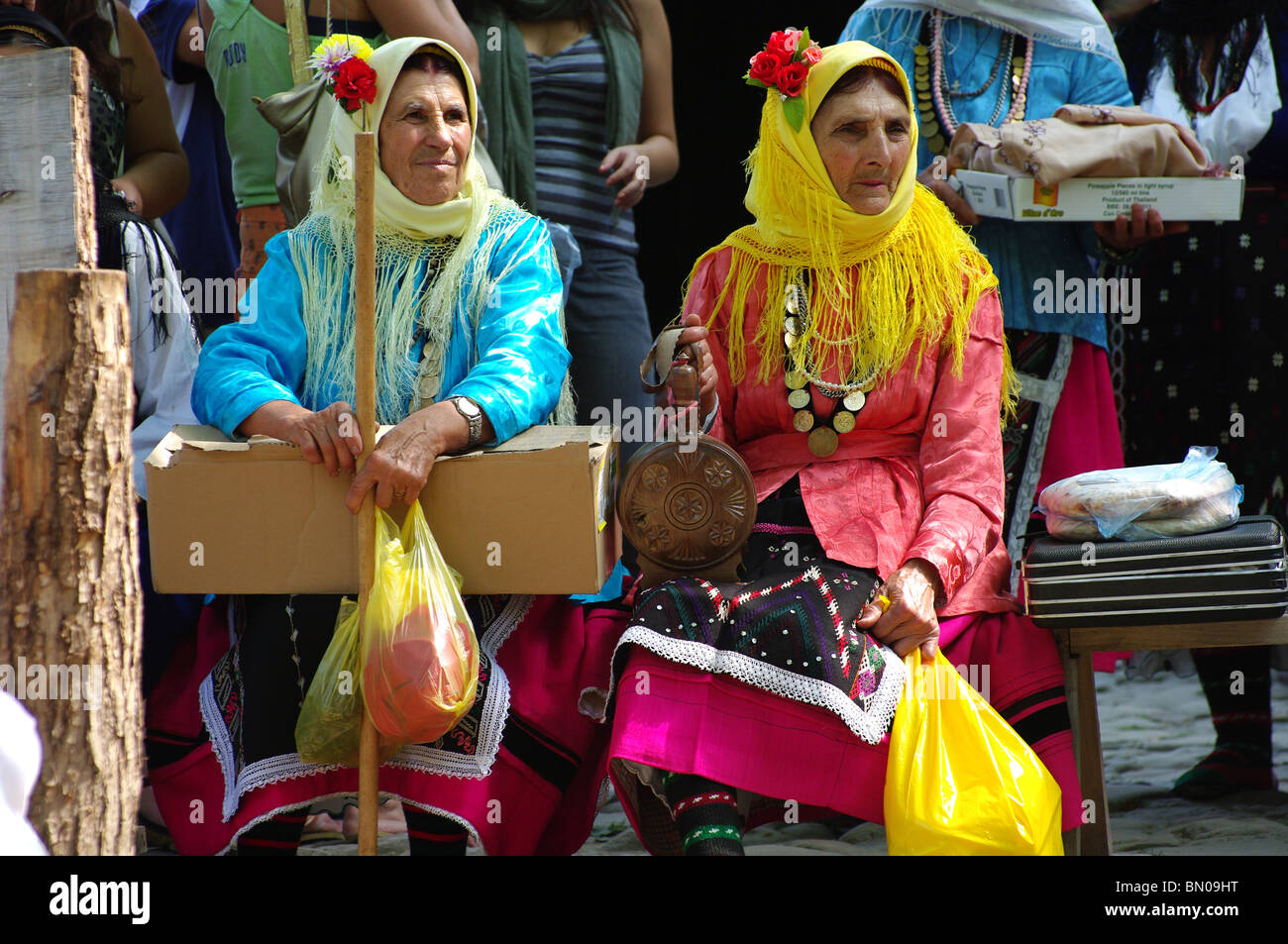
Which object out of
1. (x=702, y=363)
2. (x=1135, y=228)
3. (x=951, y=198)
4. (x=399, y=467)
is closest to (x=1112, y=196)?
(x=1135, y=228)

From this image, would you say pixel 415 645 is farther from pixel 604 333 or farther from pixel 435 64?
pixel 604 333

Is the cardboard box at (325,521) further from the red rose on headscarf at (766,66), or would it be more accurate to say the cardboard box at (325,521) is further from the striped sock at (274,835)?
the red rose on headscarf at (766,66)

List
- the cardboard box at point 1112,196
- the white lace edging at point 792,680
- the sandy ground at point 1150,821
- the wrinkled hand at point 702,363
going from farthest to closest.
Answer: the cardboard box at point 1112,196 < the sandy ground at point 1150,821 < the wrinkled hand at point 702,363 < the white lace edging at point 792,680

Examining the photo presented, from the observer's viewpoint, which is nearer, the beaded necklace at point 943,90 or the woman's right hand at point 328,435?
the woman's right hand at point 328,435

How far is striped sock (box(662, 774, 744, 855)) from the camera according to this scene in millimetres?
2637

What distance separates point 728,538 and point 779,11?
3024 mm

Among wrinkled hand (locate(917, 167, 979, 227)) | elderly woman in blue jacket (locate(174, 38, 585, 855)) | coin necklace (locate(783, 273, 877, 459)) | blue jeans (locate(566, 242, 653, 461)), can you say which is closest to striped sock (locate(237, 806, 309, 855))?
elderly woman in blue jacket (locate(174, 38, 585, 855))

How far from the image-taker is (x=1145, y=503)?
2766 mm

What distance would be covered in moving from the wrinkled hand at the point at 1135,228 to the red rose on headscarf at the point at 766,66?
97 cm

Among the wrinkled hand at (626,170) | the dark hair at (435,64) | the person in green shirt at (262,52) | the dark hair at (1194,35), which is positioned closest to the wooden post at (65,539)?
the dark hair at (435,64)

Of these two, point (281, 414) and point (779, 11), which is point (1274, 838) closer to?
point (281, 414)

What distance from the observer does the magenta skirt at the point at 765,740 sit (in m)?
2.69
